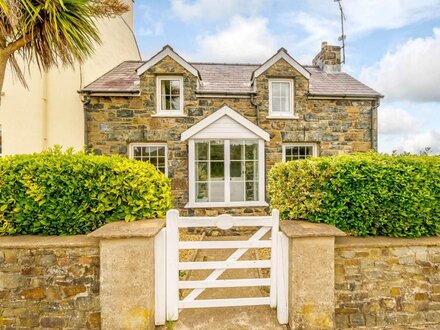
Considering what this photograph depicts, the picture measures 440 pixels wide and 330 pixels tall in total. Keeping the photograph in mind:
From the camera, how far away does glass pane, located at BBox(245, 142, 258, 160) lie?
833 cm

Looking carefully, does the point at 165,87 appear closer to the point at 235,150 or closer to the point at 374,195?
the point at 235,150

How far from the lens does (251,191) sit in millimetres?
8523

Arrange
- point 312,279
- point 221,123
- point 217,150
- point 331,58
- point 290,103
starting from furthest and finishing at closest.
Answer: point 331,58
point 290,103
point 217,150
point 221,123
point 312,279

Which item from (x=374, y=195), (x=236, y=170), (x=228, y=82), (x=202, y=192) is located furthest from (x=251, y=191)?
(x=374, y=195)

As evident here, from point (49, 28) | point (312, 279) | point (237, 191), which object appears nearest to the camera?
point (312, 279)

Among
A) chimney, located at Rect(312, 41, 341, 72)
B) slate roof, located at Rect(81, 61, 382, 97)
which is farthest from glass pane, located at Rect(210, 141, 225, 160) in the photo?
chimney, located at Rect(312, 41, 341, 72)

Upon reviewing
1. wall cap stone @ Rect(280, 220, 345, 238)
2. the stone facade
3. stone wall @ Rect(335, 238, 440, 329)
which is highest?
the stone facade

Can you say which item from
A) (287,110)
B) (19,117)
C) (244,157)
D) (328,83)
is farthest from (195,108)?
(19,117)

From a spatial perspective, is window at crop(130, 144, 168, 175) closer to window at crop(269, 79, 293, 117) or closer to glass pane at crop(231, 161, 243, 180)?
glass pane at crop(231, 161, 243, 180)

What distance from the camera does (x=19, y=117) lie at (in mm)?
8766

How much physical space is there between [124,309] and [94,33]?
4.86 m

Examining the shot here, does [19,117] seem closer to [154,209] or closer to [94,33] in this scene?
[94,33]

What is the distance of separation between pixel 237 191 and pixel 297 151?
3.02 metres

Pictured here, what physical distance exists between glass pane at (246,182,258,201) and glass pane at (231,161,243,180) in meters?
0.43
